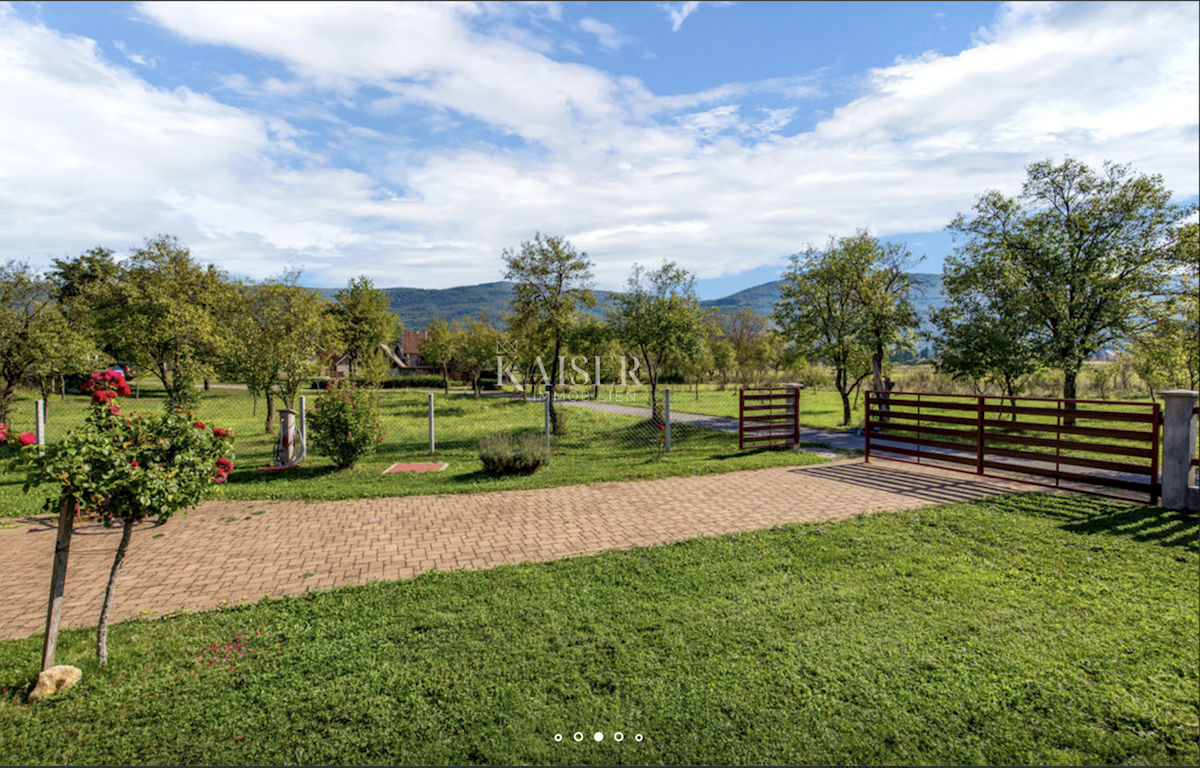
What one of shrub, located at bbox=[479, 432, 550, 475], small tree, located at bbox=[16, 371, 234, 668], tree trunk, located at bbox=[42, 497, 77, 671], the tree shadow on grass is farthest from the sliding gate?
tree trunk, located at bbox=[42, 497, 77, 671]

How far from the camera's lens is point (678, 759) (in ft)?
8.89

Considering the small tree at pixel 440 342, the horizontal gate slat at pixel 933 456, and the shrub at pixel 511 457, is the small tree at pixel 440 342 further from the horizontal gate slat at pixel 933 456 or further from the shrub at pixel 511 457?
the horizontal gate slat at pixel 933 456

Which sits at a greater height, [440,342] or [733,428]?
[440,342]

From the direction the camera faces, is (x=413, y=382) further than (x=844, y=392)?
Yes

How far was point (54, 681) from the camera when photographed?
337cm

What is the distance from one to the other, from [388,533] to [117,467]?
11.7ft

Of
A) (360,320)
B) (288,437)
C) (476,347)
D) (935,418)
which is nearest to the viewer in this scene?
(935,418)

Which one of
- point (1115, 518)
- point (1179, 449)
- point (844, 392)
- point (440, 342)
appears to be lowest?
point (1115, 518)

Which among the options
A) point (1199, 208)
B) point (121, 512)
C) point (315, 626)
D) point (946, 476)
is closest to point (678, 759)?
point (315, 626)

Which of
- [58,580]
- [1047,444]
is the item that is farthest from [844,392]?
[58,580]

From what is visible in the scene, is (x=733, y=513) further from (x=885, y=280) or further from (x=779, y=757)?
(x=885, y=280)

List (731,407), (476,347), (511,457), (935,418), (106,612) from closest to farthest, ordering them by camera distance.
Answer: (106,612), (511,457), (935,418), (731,407), (476,347)

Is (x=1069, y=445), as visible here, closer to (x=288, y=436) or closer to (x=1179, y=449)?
(x=1179, y=449)

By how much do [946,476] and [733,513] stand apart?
15.9 feet
